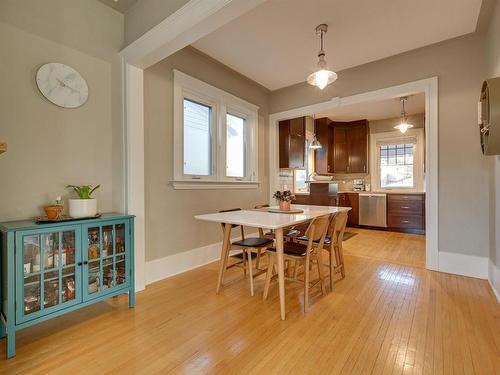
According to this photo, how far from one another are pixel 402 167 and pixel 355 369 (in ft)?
18.8

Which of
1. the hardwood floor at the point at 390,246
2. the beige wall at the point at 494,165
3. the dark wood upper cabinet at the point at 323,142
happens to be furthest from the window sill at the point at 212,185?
the beige wall at the point at 494,165

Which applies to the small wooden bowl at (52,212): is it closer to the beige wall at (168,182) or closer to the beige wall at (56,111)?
→ the beige wall at (56,111)

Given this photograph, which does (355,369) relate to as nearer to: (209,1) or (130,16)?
(209,1)

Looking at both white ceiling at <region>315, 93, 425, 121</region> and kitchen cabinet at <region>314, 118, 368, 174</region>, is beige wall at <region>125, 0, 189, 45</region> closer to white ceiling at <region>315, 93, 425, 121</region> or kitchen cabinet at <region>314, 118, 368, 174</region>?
white ceiling at <region>315, 93, 425, 121</region>

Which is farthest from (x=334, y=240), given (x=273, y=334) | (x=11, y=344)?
(x=11, y=344)

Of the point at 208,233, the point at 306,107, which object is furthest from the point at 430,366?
A: the point at 306,107

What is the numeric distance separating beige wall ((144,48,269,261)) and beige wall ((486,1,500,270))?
2.99 metres

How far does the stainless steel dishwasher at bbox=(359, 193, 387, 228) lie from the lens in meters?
5.56

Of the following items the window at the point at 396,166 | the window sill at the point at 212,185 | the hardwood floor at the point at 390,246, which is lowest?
the hardwood floor at the point at 390,246

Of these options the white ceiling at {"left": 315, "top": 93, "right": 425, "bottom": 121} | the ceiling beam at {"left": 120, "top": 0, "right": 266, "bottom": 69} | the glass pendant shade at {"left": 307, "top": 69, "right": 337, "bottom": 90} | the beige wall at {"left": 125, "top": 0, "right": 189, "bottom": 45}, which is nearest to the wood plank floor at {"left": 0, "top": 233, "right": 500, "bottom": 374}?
the glass pendant shade at {"left": 307, "top": 69, "right": 337, "bottom": 90}

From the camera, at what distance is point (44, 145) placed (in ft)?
6.59

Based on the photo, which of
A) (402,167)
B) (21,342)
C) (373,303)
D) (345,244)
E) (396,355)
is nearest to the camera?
(396,355)

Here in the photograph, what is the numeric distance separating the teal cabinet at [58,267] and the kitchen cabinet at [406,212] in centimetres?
537

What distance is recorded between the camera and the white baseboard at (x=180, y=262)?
2.71 m
